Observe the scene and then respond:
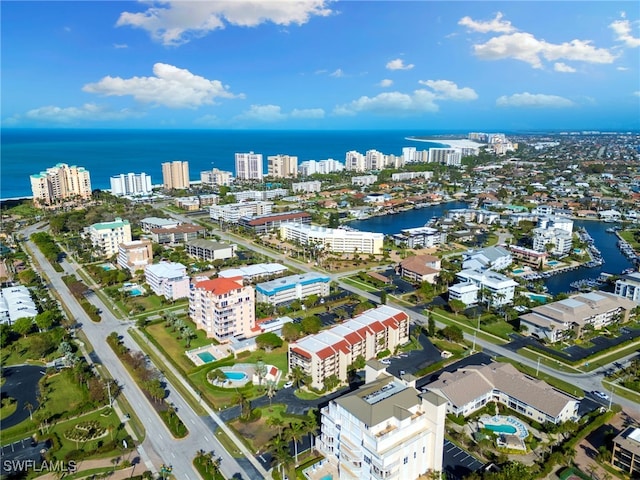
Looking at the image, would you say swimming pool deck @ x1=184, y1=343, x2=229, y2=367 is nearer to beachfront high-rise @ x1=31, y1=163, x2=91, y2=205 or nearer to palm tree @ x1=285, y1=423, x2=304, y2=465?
palm tree @ x1=285, y1=423, x2=304, y2=465

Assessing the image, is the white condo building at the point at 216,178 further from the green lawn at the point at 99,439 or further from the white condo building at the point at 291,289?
the green lawn at the point at 99,439

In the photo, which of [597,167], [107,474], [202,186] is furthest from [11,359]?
[597,167]

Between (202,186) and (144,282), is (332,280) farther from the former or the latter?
(202,186)

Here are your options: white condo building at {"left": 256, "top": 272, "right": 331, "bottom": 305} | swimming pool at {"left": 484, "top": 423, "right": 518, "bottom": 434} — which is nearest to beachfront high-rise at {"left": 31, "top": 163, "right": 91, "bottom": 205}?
white condo building at {"left": 256, "top": 272, "right": 331, "bottom": 305}

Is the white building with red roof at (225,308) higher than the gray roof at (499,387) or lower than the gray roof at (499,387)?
higher

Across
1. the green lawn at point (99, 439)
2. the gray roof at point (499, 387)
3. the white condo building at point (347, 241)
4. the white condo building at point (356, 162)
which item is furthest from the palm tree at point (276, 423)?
the white condo building at point (356, 162)

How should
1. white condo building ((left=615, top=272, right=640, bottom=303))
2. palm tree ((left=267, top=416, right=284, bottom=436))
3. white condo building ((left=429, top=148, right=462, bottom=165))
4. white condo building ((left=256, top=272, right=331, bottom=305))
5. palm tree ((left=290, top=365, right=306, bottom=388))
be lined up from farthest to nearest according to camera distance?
white condo building ((left=429, top=148, right=462, bottom=165)), white condo building ((left=615, top=272, right=640, bottom=303)), white condo building ((left=256, top=272, right=331, bottom=305)), palm tree ((left=290, top=365, right=306, bottom=388)), palm tree ((left=267, top=416, right=284, bottom=436))
